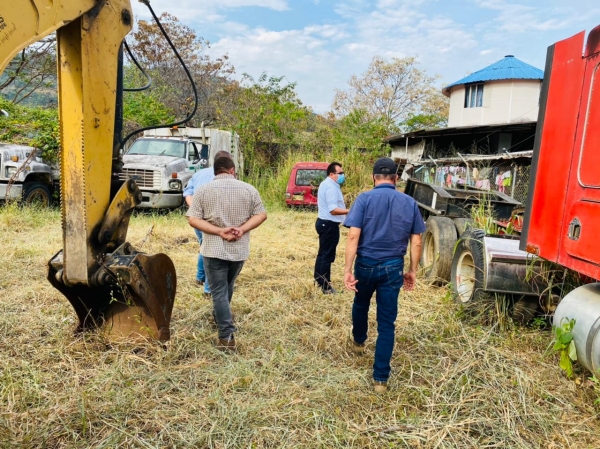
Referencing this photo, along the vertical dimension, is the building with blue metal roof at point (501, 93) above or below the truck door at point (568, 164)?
above

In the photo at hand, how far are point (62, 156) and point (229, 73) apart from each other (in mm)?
26143

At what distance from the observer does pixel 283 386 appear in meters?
3.30

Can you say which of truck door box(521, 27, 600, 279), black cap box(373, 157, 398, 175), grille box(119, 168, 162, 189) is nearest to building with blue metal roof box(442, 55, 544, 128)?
grille box(119, 168, 162, 189)

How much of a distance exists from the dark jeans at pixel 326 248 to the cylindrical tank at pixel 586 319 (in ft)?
9.61

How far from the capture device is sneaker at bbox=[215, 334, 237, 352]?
3.90 m

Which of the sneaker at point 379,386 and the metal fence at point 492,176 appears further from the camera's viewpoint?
the metal fence at point 492,176

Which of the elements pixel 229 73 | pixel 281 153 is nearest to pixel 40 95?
pixel 281 153

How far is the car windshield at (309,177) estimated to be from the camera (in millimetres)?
13797

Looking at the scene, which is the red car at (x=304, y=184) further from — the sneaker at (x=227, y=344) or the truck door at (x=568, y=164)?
the truck door at (x=568, y=164)

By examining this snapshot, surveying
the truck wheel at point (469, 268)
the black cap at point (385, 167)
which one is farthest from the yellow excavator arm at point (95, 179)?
the truck wheel at point (469, 268)

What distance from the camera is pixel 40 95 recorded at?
17.0 metres

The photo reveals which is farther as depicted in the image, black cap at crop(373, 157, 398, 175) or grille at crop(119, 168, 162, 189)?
grille at crop(119, 168, 162, 189)

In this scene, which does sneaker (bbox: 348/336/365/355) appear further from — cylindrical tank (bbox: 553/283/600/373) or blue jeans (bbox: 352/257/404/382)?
cylindrical tank (bbox: 553/283/600/373)

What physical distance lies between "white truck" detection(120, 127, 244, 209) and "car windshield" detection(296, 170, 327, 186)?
266 centimetres
